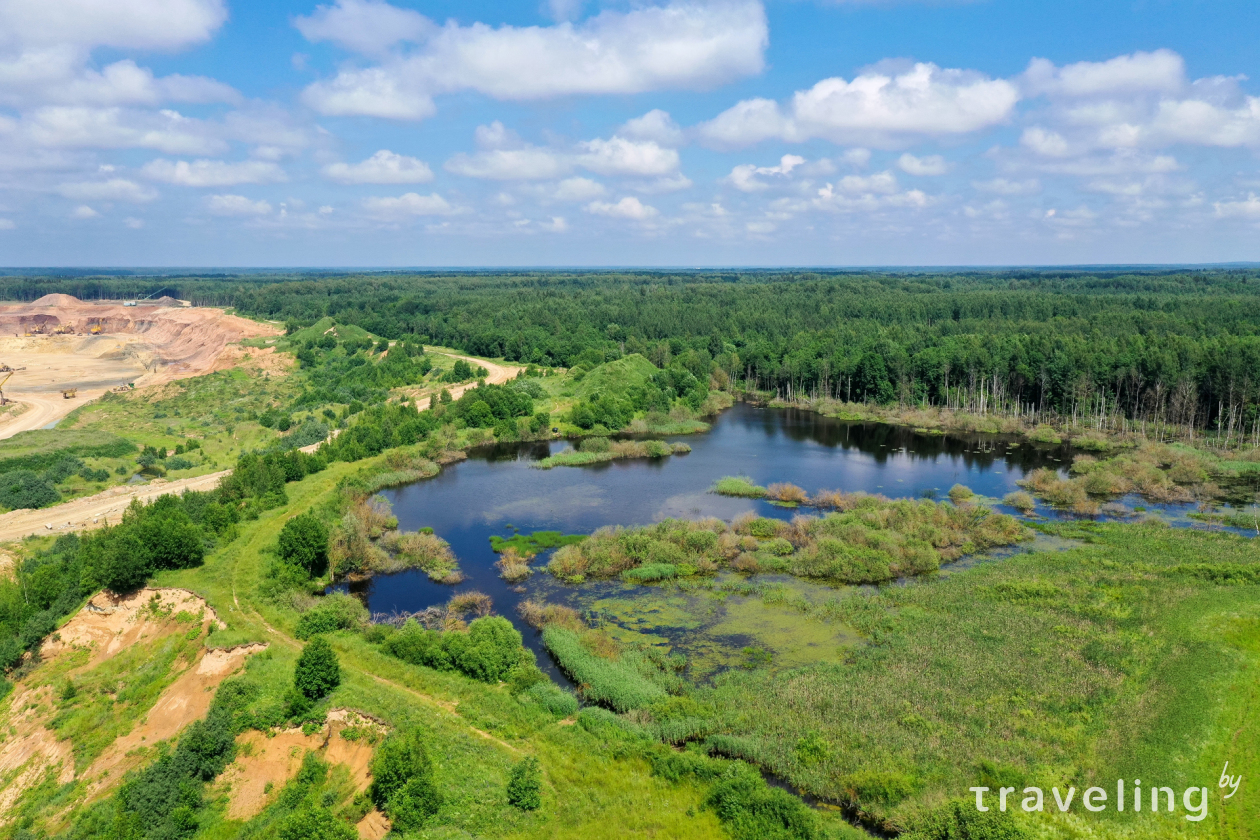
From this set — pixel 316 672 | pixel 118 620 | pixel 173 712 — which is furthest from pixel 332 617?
pixel 118 620

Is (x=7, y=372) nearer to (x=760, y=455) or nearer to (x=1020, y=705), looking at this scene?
(x=760, y=455)

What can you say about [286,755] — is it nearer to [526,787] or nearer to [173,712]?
[173,712]

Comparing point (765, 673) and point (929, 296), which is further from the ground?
point (929, 296)

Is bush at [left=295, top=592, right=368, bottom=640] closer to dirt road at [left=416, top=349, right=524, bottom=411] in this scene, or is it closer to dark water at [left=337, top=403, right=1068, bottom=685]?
dark water at [left=337, top=403, right=1068, bottom=685]

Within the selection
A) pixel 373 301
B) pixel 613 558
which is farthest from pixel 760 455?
pixel 373 301

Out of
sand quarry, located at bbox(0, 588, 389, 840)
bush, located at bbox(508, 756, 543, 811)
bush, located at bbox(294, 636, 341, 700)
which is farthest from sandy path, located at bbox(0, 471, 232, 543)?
bush, located at bbox(508, 756, 543, 811)

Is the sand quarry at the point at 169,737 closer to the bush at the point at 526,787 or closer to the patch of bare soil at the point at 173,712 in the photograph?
the patch of bare soil at the point at 173,712
